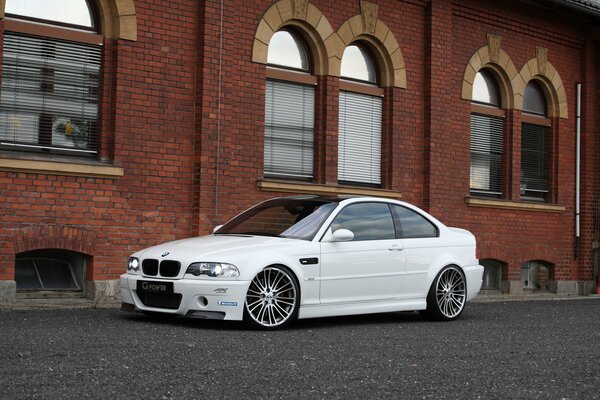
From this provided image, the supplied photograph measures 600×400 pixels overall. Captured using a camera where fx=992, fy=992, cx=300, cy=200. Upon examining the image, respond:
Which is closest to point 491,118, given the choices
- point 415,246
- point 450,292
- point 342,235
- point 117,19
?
point 450,292

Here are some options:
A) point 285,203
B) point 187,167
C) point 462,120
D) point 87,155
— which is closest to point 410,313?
point 285,203

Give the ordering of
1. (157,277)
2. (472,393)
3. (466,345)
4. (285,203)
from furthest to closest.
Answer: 1. (285,203)
2. (157,277)
3. (466,345)
4. (472,393)

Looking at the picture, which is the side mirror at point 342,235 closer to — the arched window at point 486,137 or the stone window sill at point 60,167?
the stone window sill at point 60,167

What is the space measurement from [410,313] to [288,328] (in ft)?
10.7

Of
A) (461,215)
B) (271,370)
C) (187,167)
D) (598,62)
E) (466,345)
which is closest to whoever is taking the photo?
(271,370)

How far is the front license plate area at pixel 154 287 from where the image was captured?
10.1m

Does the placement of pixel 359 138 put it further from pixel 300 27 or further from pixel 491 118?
pixel 491 118

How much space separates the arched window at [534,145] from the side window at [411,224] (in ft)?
28.2

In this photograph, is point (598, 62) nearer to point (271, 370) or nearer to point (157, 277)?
point (157, 277)

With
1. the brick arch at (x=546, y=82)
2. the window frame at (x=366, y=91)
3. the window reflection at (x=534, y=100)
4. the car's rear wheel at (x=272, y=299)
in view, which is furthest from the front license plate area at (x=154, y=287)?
the window reflection at (x=534, y=100)

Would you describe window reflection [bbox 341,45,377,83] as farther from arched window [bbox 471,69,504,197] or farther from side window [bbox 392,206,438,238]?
side window [bbox 392,206,438,238]

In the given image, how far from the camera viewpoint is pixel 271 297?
33.4ft

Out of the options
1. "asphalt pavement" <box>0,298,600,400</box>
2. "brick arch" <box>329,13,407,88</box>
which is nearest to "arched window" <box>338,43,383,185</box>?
"brick arch" <box>329,13,407,88</box>

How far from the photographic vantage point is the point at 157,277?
33.8ft
